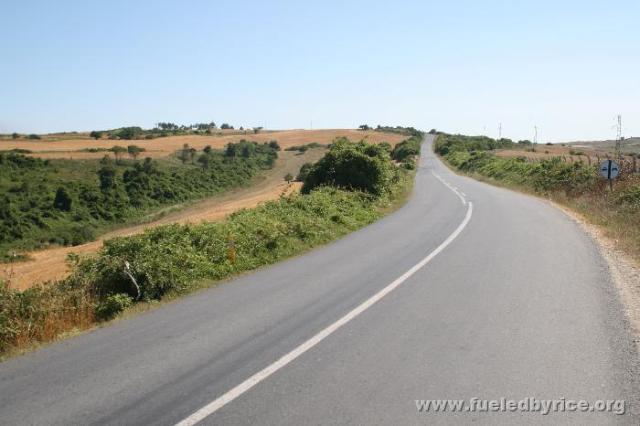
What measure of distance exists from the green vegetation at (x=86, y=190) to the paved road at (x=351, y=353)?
102 feet

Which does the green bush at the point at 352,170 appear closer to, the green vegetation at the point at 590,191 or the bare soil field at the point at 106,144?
the green vegetation at the point at 590,191

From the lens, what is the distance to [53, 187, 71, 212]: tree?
4656cm

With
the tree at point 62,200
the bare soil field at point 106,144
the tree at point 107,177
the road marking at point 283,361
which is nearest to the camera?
the road marking at point 283,361

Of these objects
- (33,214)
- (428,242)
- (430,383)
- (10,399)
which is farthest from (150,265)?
(33,214)

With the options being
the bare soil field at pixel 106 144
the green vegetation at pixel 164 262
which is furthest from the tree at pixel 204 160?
the green vegetation at pixel 164 262

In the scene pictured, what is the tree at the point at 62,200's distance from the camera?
46562 millimetres

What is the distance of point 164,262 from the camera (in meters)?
10.2

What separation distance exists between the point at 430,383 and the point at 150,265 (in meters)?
6.14

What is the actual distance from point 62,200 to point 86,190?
3730mm

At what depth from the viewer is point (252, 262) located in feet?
40.4

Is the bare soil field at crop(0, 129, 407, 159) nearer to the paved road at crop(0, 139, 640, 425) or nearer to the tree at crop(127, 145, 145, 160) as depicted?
the tree at crop(127, 145, 145, 160)

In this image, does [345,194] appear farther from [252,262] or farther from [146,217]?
[146,217]

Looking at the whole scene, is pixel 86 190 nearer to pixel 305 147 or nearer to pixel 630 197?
pixel 630 197

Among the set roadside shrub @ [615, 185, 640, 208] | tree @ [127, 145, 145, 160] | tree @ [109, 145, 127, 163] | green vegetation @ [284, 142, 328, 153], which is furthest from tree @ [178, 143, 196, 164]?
roadside shrub @ [615, 185, 640, 208]
